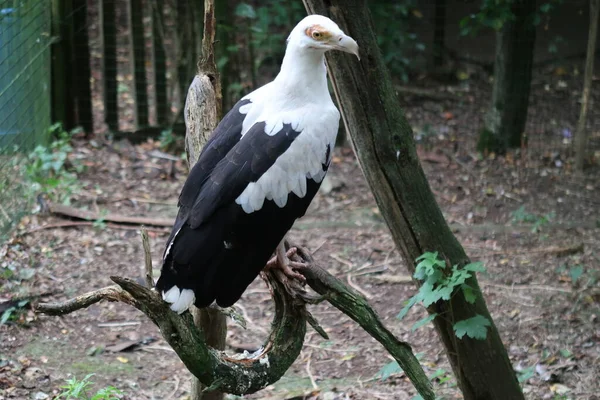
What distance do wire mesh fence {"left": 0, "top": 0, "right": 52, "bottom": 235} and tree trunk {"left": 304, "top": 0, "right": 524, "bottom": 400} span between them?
8.79 ft

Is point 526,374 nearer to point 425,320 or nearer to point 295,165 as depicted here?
point 425,320

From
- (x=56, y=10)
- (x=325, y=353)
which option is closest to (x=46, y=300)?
(x=325, y=353)

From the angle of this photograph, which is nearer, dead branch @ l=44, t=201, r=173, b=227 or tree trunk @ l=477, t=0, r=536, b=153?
dead branch @ l=44, t=201, r=173, b=227

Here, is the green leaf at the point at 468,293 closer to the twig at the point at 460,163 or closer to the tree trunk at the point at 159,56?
the twig at the point at 460,163

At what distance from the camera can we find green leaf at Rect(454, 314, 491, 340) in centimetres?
334

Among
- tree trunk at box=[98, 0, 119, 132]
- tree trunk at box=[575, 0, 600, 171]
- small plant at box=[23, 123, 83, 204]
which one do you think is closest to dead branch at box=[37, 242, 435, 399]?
small plant at box=[23, 123, 83, 204]

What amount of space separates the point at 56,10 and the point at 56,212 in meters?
2.14

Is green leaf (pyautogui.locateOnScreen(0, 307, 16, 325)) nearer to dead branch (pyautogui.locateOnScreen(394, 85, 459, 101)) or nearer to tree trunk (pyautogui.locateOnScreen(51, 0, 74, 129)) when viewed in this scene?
tree trunk (pyautogui.locateOnScreen(51, 0, 74, 129))

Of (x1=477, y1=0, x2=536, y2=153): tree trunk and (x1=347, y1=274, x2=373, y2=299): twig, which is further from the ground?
(x1=477, y1=0, x2=536, y2=153): tree trunk

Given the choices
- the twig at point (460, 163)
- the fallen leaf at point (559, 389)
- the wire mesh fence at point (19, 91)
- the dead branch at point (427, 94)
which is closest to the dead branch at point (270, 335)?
the fallen leaf at point (559, 389)

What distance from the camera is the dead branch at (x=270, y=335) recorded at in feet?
8.36

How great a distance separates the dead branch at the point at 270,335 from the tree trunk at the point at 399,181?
48 centimetres

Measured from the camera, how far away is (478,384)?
3.52 meters

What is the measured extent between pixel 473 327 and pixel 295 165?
1.12 meters
